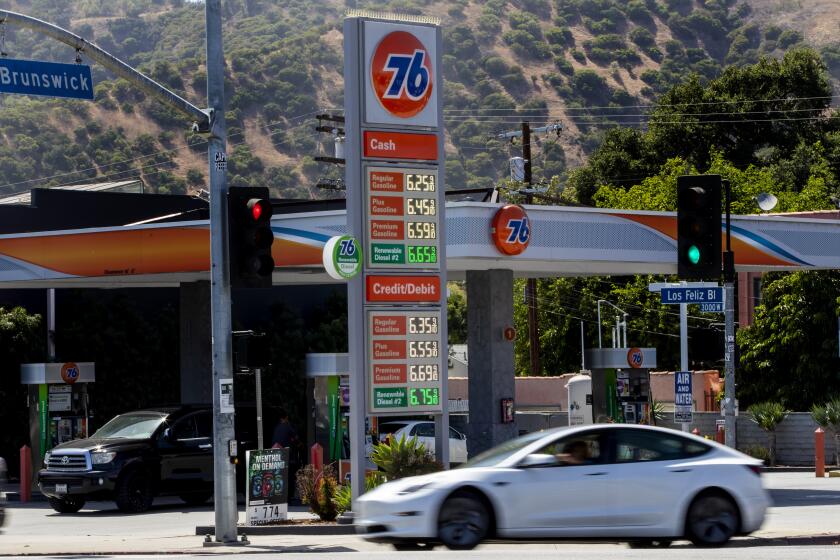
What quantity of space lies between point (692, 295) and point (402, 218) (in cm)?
528

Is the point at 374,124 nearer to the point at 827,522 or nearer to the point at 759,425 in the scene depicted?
the point at 827,522

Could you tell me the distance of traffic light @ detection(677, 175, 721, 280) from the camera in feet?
64.5

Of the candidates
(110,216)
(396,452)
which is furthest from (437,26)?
(110,216)

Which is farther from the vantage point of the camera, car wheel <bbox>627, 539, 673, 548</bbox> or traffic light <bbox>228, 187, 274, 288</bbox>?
traffic light <bbox>228, 187, 274, 288</bbox>

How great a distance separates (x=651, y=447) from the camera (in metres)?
16.3

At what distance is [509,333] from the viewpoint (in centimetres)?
2962

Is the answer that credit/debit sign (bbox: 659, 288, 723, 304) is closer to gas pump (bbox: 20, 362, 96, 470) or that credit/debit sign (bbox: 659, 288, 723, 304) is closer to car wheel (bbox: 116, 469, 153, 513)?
car wheel (bbox: 116, 469, 153, 513)

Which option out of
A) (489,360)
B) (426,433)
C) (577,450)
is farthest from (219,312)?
(426,433)

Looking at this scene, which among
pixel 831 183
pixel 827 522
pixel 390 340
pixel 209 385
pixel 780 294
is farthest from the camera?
pixel 831 183

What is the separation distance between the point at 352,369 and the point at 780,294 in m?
27.4

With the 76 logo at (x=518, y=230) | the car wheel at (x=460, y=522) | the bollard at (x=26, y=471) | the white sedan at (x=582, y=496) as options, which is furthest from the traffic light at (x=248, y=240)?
the bollard at (x=26, y=471)

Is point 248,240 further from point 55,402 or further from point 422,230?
point 55,402

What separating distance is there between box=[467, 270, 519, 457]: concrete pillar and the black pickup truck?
488 cm

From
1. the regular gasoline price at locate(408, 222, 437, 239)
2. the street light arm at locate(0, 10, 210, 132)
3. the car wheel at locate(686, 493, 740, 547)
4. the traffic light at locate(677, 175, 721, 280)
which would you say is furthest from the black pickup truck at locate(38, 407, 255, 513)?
the car wheel at locate(686, 493, 740, 547)
